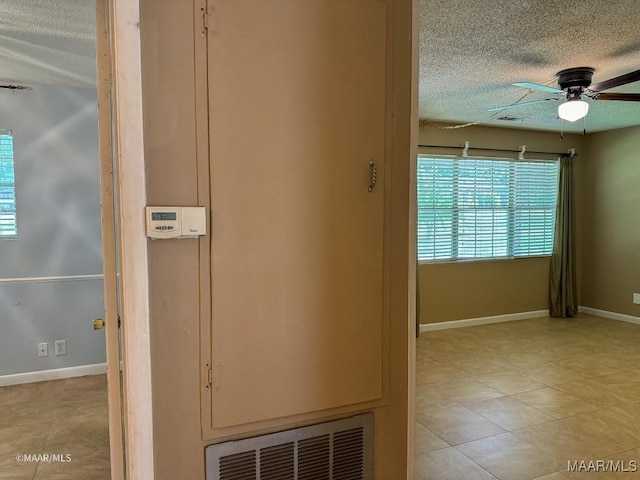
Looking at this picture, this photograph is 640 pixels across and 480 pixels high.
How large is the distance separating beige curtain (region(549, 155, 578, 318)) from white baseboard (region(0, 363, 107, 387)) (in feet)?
17.4

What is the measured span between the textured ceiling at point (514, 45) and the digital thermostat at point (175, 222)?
1605 mm

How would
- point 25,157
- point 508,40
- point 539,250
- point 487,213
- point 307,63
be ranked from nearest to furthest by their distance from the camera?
point 307,63 → point 508,40 → point 25,157 → point 487,213 → point 539,250

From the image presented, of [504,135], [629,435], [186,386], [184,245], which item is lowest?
[629,435]

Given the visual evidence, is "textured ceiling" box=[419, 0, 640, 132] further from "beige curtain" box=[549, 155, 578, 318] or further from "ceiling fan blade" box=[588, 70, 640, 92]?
"beige curtain" box=[549, 155, 578, 318]

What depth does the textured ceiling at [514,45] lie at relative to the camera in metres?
2.22

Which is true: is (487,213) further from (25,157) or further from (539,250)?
(25,157)

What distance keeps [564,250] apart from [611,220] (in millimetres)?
678

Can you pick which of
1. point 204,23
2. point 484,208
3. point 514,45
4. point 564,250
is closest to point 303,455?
point 204,23

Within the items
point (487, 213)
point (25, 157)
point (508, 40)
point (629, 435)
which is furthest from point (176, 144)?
point (487, 213)

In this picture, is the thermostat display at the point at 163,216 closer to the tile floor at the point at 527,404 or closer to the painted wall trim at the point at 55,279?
the tile floor at the point at 527,404

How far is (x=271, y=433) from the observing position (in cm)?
159

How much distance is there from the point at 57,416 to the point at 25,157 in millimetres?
1925

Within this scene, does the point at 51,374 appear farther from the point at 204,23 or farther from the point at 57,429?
the point at 204,23

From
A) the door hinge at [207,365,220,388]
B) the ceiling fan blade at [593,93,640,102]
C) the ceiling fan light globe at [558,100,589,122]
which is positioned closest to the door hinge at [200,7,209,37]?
the door hinge at [207,365,220,388]
